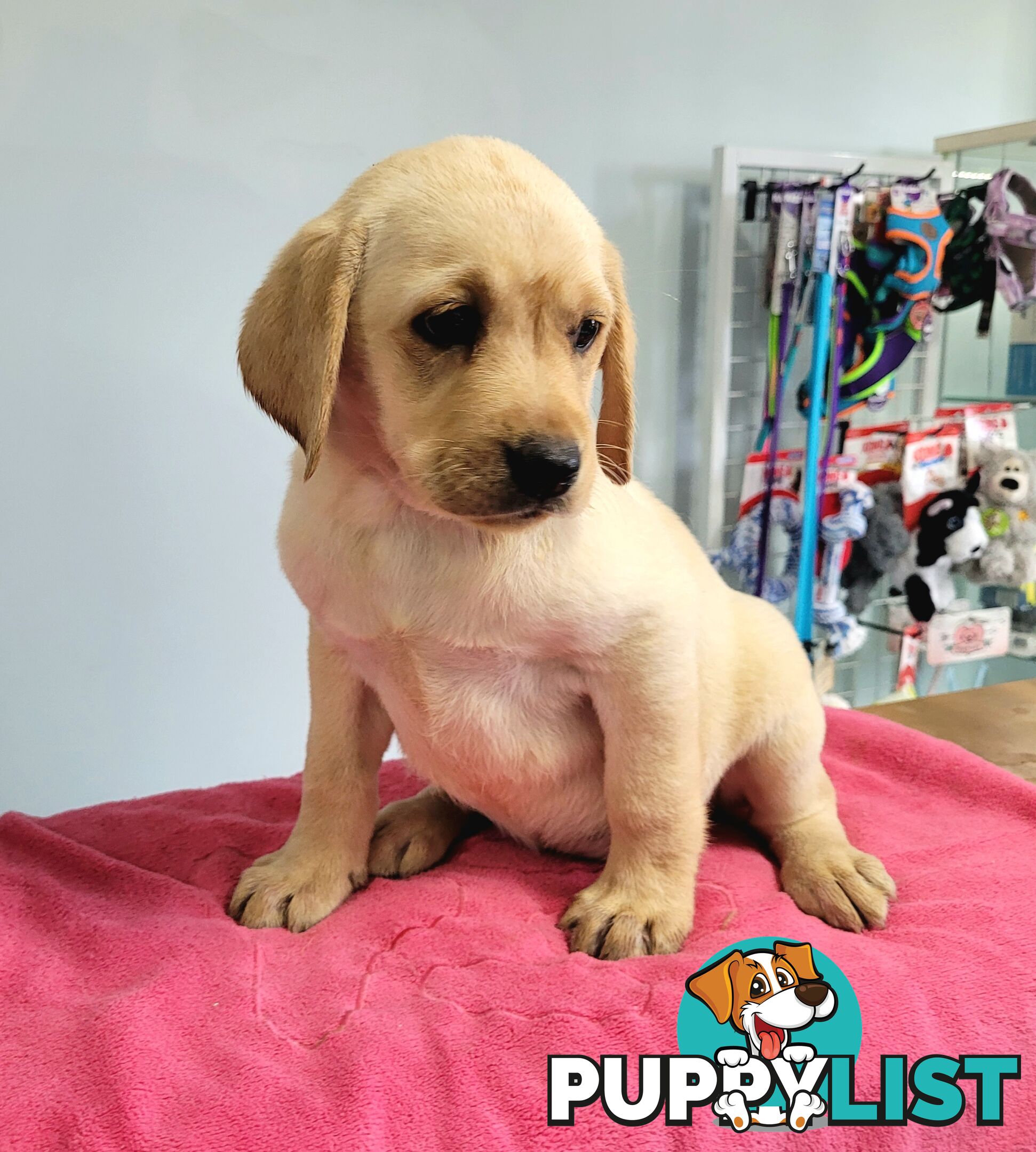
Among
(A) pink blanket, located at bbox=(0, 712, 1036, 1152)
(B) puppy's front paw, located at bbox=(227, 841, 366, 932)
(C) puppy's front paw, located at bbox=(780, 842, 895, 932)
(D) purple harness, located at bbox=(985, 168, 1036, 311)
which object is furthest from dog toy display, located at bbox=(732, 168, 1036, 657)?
(B) puppy's front paw, located at bbox=(227, 841, 366, 932)

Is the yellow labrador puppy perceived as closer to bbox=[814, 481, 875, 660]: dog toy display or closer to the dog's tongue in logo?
the dog's tongue in logo

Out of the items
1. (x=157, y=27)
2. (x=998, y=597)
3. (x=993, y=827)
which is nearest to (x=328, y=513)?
(x=993, y=827)

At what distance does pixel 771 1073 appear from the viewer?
0.87 m

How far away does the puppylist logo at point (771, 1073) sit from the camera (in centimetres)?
87

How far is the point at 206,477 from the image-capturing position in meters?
2.41

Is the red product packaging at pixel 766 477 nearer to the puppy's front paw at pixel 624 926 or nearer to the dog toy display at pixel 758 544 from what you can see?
the dog toy display at pixel 758 544

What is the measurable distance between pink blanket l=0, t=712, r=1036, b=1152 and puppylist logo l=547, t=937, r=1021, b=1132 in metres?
0.01

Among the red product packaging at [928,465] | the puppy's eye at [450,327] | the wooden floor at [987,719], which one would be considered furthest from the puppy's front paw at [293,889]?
the red product packaging at [928,465]

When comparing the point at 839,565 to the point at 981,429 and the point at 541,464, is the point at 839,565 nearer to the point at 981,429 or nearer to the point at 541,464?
the point at 981,429

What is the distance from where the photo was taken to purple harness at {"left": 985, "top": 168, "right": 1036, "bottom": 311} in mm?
2736

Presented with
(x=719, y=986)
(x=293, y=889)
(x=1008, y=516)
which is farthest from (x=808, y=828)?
(x=1008, y=516)

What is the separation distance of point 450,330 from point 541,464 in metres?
0.18

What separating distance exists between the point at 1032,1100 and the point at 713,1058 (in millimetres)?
313

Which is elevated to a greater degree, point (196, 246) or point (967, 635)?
point (196, 246)
